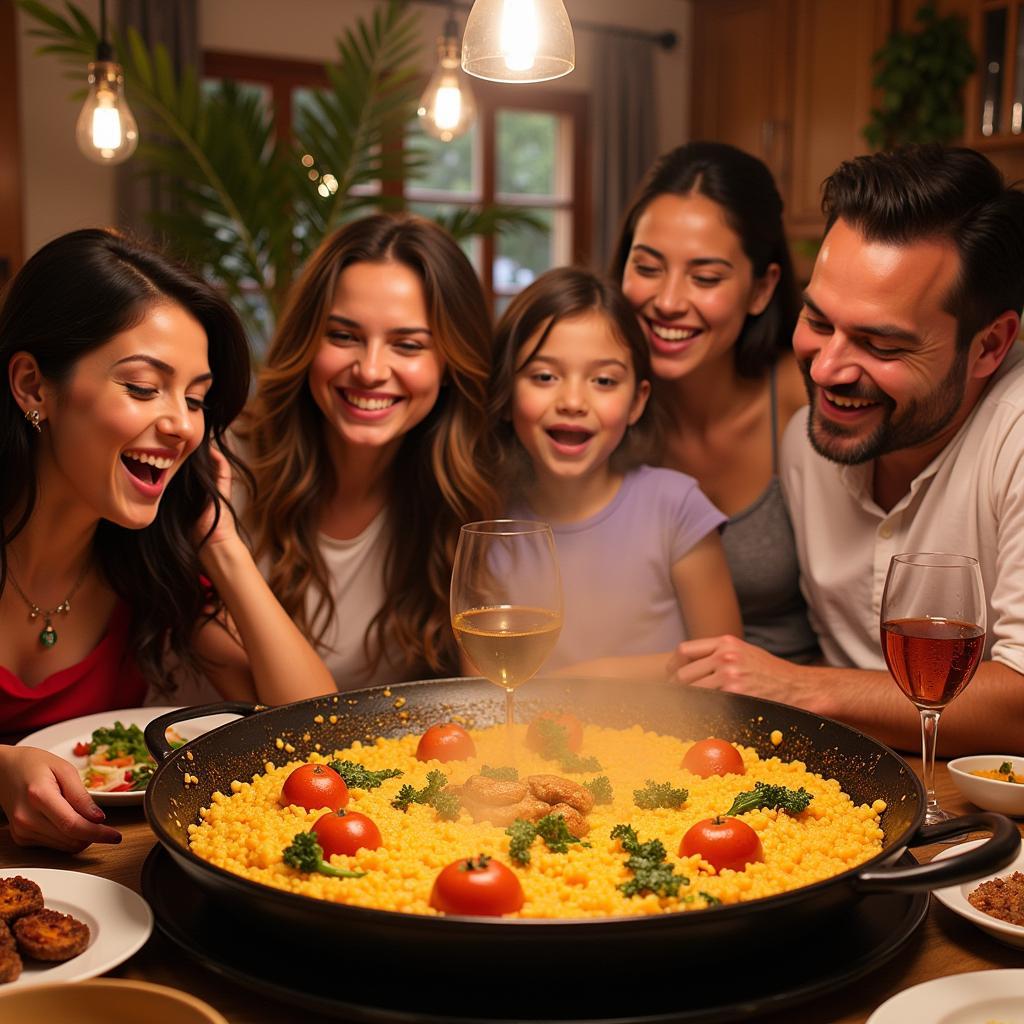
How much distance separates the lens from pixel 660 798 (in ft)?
4.60

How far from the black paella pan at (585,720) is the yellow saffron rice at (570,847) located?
3 cm

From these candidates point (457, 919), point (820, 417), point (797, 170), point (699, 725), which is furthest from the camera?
point (797, 170)

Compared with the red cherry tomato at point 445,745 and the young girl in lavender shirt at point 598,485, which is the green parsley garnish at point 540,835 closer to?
the red cherry tomato at point 445,745

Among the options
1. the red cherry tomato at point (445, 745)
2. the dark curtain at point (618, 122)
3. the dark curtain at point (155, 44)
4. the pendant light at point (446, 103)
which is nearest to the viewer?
the red cherry tomato at point (445, 745)

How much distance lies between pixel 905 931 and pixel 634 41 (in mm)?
7916

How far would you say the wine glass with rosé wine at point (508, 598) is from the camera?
4.61 feet

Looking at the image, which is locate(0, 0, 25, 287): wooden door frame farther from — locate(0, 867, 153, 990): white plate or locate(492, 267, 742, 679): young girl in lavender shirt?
locate(0, 867, 153, 990): white plate

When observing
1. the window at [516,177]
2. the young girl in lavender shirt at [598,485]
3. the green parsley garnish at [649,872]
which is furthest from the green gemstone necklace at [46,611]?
the window at [516,177]

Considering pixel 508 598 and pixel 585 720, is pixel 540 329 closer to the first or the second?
pixel 585 720

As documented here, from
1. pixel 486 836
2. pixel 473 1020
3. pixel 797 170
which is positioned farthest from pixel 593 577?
pixel 797 170

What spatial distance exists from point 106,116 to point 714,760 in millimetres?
2745

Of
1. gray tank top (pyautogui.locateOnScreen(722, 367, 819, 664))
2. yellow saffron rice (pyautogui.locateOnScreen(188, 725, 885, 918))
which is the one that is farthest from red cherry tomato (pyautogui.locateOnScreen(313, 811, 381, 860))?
gray tank top (pyautogui.locateOnScreen(722, 367, 819, 664))

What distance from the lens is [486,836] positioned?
1.30 meters

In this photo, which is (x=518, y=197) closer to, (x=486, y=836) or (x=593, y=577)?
(x=593, y=577)
